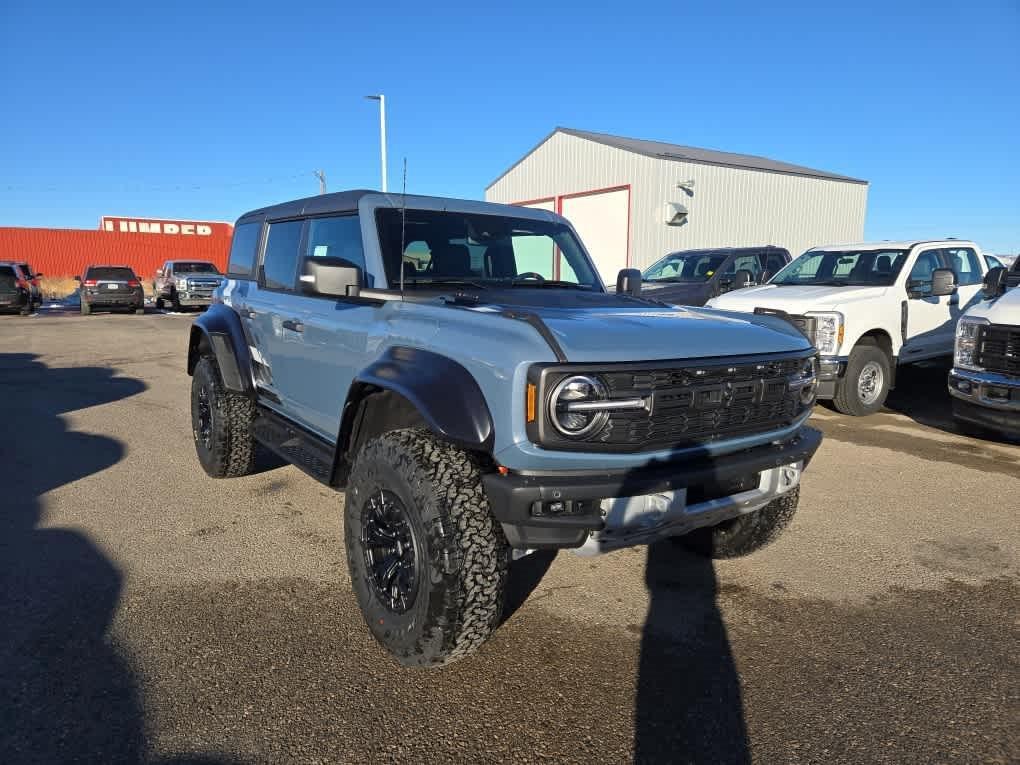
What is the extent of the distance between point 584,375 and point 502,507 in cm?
Answer: 53

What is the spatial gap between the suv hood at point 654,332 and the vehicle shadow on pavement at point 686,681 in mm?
1226

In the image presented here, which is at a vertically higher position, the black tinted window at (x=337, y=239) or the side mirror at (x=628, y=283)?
the black tinted window at (x=337, y=239)

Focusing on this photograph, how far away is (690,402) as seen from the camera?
2.59m

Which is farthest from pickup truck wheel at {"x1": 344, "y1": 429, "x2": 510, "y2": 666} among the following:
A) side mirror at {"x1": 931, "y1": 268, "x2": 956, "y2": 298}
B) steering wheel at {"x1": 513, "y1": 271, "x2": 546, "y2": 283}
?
side mirror at {"x1": 931, "y1": 268, "x2": 956, "y2": 298}

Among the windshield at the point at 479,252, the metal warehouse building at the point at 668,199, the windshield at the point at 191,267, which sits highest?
the metal warehouse building at the point at 668,199

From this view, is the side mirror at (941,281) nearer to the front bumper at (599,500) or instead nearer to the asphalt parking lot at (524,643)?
the asphalt parking lot at (524,643)

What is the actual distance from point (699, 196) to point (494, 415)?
1950 centimetres

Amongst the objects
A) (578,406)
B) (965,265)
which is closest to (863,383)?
(965,265)

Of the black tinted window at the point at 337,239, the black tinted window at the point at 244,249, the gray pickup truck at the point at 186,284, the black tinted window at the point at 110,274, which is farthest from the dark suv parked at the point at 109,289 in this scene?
the black tinted window at the point at 337,239

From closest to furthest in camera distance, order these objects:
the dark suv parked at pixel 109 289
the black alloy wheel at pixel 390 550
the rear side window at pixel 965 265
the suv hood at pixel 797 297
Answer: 1. the black alloy wheel at pixel 390 550
2. the suv hood at pixel 797 297
3. the rear side window at pixel 965 265
4. the dark suv parked at pixel 109 289

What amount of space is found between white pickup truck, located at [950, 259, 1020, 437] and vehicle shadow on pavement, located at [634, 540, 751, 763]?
3.57m

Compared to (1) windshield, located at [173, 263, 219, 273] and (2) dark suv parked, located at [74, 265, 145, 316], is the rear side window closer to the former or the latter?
(1) windshield, located at [173, 263, 219, 273]

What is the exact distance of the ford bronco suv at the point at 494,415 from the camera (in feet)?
7.89

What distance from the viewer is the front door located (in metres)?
7.68
